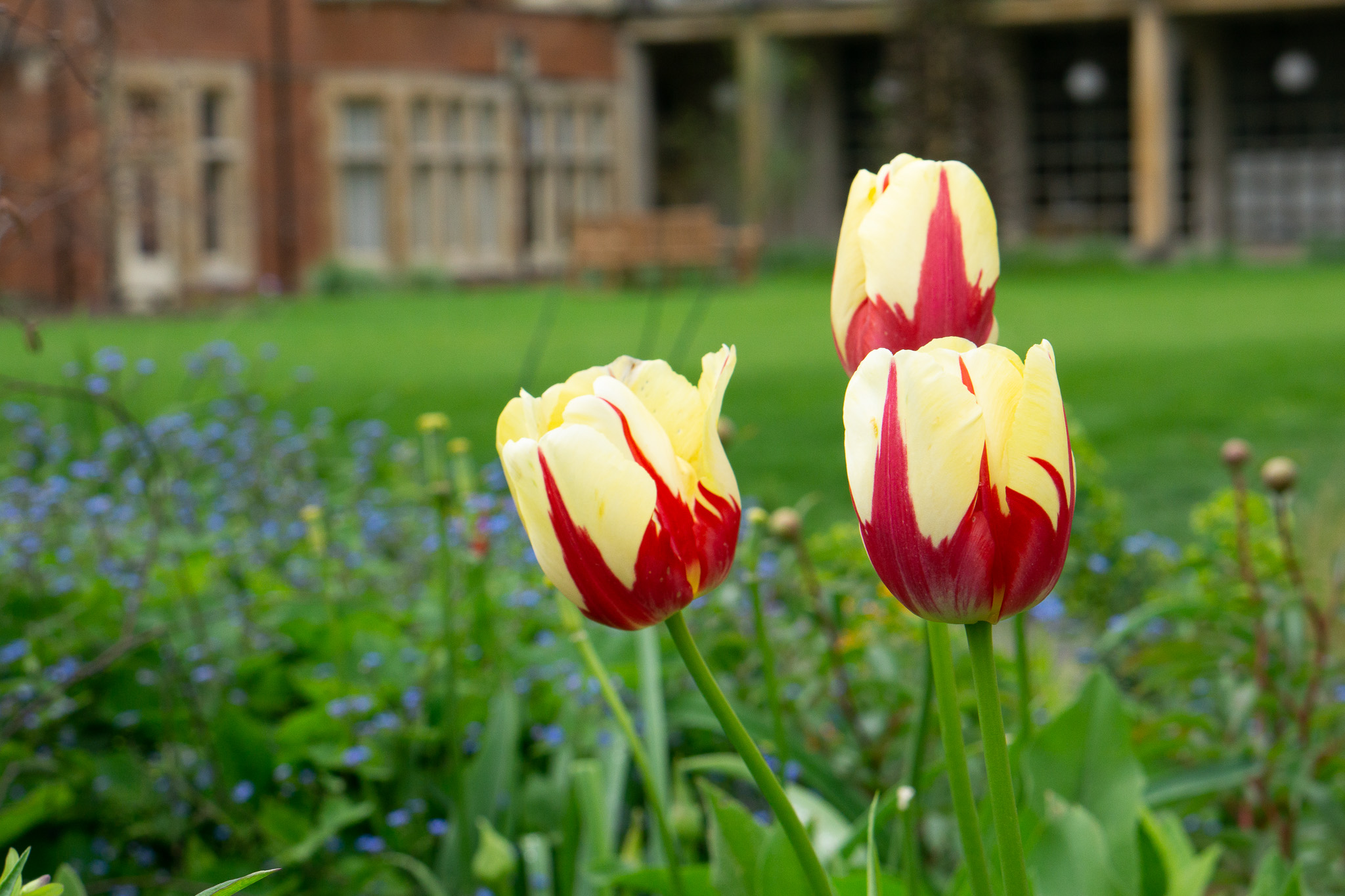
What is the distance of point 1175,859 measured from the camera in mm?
1000

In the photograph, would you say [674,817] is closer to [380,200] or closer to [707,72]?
[380,200]

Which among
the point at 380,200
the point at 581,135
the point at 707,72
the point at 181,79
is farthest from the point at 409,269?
the point at 181,79

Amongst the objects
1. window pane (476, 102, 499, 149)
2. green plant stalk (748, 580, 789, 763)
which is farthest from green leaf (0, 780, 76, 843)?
window pane (476, 102, 499, 149)

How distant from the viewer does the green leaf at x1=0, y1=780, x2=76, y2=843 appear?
4.56 feet

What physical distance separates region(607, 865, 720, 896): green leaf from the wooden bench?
12.1 metres

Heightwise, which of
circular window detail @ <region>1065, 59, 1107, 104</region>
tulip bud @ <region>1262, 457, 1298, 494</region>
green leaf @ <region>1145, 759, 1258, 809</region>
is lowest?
green leaf @ <region>1145, 759, 1258, 809</region>

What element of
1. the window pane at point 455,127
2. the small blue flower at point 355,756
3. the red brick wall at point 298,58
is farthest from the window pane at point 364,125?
the small blue flower at point 355,756

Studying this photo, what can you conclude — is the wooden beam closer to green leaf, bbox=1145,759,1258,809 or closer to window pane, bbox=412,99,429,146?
window pane, bbox=412,99,429,146

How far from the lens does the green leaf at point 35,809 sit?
1.39 m

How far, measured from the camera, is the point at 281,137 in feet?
47.6

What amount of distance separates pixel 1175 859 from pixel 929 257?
1.85 feet

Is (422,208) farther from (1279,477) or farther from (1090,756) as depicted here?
(1090,756)

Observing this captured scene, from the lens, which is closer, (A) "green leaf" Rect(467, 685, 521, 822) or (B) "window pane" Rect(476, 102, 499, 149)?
(A) "green leaf" Rect(467, 685, 521, 822)

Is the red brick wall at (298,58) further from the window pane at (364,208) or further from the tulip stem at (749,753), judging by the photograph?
the tulip stem at (749,753)
